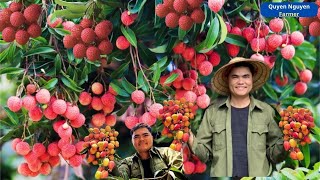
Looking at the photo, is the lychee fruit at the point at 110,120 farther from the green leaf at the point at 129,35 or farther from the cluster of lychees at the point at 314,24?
the cluster of lychees at the point at 314,24

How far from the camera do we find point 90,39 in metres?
1.56

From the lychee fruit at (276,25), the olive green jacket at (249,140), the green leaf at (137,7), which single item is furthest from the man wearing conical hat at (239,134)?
the green leaf at (137,7)

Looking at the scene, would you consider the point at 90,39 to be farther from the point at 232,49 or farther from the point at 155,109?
the point at 232,49

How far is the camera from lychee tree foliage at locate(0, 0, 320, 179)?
155 cm

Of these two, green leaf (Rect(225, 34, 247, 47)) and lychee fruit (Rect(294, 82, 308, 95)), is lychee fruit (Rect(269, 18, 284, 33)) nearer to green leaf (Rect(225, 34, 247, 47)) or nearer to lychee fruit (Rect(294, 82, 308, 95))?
green leaf (Rect(225, 34, 247, 47))

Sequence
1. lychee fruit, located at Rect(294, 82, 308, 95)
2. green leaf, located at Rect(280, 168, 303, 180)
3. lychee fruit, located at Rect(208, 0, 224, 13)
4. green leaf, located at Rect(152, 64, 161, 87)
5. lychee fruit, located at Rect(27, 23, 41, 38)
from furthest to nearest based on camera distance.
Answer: lychee fruit, located at Rect(294, 82, 308, 95)
lychee fruit, located at Rect(27, 23, 41, 38)
green leaf, located at Rect(152, 64, 161, 87)
lychee fruit, located at Rect(208, 0, 224, 13)
green leaf, located at Rect(280, 168, 303, 180)

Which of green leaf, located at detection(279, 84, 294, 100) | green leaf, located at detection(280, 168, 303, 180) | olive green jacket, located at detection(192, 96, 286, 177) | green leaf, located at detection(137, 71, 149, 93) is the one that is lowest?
green leaf, located at detection(280, 168, 303, 180)

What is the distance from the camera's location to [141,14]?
163 centimetres

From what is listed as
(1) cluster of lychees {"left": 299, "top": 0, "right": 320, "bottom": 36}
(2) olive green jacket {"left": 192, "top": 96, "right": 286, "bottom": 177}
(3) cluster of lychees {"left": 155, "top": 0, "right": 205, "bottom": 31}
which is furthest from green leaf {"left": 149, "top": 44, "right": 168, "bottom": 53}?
(1) cluster of lychees {"left": 299, "top": 0, "right": 320, "bottom": 36}

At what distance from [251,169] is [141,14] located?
1.38ft

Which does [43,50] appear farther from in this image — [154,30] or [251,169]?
[251,169]

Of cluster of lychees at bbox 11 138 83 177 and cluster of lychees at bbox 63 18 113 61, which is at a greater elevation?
cluster of lychees at bbox 63 18 113 61

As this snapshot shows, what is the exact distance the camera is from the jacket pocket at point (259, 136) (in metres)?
1.46

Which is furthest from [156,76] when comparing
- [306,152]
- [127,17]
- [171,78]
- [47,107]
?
[306,152]
